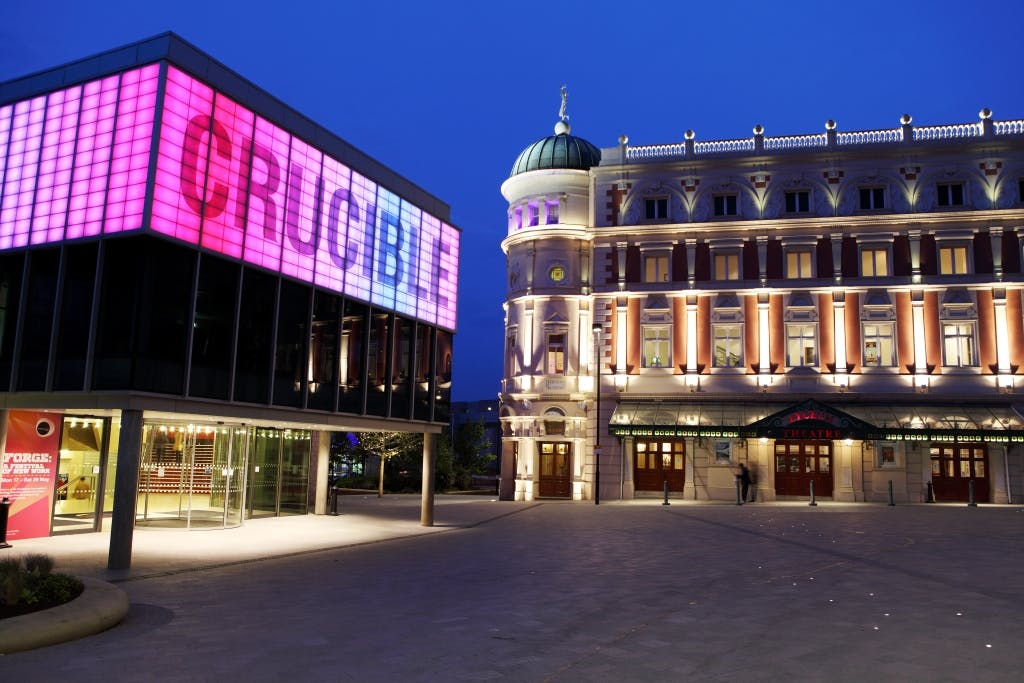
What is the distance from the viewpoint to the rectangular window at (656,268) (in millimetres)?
41719

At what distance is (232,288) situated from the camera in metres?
18.8

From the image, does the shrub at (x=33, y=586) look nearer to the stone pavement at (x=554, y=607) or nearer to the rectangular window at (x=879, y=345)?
the stone pavement at (x=554, y=607)

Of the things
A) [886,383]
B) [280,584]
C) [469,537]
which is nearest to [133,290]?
[280,584]

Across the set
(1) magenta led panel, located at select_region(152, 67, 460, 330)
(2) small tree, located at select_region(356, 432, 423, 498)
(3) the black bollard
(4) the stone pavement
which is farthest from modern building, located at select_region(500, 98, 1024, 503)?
(3) the black bollard

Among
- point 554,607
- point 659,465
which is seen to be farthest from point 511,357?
point 554,607

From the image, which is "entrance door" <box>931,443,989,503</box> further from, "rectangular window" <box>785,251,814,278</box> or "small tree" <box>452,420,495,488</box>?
"small tree" <box>452,420,495,488</box>

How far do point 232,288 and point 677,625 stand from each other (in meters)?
12.8

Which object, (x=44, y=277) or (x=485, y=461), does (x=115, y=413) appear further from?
(x=485, y=461)

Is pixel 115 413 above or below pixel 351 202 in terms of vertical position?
below

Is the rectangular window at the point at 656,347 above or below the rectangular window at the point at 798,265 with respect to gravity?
below

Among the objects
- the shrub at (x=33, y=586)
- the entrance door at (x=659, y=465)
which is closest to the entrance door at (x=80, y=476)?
the shrub at (x=33, y=586)

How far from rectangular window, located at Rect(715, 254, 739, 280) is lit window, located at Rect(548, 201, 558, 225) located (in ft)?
28.8

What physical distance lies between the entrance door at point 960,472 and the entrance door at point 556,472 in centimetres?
1729

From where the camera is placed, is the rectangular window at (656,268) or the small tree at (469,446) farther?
the small tree at (469,446)
